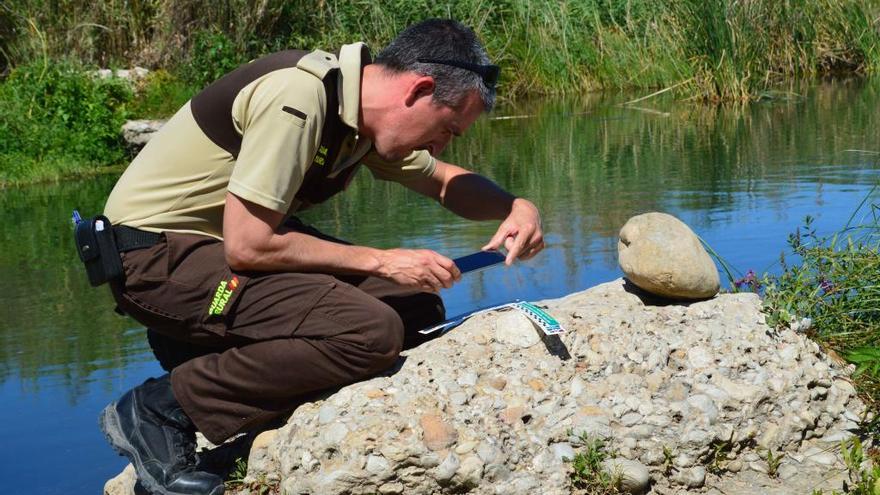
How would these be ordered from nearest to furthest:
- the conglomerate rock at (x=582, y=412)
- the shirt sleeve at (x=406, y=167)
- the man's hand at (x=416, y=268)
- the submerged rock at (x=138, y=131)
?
the conglomerate rock at (x=582, y=412) → the man's hand at (x=416, y=268) → the shirt sleeve at (x=406, y=167) → the submerged rock at (x=138, y=131)

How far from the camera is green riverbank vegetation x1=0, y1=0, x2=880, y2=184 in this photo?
45.9 ft

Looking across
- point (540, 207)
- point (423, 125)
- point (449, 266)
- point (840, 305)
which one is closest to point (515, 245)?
point (449, 266)

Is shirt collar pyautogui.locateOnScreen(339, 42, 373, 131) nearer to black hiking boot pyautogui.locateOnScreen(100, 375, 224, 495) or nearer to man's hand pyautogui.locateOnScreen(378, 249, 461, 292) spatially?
man's hand pyautogui.locateOnScreen(378, 249, 461, 292)

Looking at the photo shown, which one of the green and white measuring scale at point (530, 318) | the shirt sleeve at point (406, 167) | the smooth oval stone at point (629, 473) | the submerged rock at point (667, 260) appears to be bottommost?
the smooth oval stone at point (629, 473)

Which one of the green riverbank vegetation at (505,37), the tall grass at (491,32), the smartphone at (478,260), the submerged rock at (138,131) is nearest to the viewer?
the smartphone at (478,260)

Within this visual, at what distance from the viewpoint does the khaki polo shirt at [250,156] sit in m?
3.40

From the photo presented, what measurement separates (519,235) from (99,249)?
51.2 inches

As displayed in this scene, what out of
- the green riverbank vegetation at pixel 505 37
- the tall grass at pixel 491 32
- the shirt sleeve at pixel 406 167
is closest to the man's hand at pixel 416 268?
the shirt sleeve at pixel 406 167

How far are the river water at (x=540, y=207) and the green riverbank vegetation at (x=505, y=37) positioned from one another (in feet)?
6.08

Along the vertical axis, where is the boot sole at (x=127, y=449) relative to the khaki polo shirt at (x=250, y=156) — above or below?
below

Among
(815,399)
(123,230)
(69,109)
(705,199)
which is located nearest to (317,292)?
(123,230)

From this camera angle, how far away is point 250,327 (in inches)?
144

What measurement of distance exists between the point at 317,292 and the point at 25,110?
9.37 meters

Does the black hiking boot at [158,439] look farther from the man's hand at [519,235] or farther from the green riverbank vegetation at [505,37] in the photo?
the green riverbank vegetation at [505,37]
